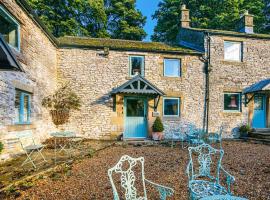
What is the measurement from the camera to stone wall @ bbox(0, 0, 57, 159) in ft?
21.3

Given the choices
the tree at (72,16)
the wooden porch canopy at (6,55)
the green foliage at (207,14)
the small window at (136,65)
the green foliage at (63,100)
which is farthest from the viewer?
the green foliage at (207,14)

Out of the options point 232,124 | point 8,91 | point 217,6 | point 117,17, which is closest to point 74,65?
point 8,91

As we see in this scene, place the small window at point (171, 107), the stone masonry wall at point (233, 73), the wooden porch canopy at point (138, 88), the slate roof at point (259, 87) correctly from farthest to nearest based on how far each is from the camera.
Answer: the stone masonry wall at point (233, 73)
the small window at point (171, 107)
the slate roof at point (259, 87)
the wooden porch canopy at point (138, 88)

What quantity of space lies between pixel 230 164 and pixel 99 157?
454 cm

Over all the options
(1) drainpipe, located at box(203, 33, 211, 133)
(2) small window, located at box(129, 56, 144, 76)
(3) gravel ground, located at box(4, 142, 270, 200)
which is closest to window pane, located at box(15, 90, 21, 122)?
(3) gravel ground, located at box(4, 142, 270, 200)

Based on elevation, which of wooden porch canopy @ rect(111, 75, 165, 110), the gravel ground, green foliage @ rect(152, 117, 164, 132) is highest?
wooden porch canopy @ rect(111, 75, 165, 110)

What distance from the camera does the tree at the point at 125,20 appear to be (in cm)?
2497

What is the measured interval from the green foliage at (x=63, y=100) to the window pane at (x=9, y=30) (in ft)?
11.5

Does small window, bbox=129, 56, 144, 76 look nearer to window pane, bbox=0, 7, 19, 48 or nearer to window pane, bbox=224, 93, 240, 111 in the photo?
window pane, bbox=224, 93, 240, 111

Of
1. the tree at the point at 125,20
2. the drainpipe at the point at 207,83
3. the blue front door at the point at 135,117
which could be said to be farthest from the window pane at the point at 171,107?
the tree at the point at 125,20

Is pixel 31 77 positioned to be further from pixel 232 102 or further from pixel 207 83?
pixel 232 102

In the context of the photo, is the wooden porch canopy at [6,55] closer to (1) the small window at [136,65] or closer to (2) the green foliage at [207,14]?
(1) the small window at [136,65]

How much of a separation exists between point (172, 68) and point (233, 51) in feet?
14.4

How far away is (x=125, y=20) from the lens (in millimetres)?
25609
